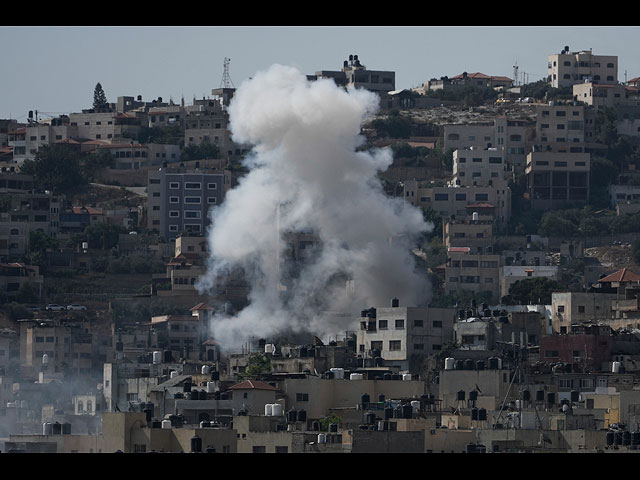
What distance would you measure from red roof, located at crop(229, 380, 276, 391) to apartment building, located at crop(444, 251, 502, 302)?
29052mm

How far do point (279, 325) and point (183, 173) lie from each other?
80.2 feet

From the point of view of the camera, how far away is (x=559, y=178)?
9575cm

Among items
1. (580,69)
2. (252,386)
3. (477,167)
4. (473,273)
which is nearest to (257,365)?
(252,386)

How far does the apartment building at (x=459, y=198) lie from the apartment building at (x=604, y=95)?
15698 millimetres

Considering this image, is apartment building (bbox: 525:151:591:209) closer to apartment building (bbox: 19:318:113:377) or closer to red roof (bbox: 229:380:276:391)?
apartment building (bbox: 19:318:113:377)

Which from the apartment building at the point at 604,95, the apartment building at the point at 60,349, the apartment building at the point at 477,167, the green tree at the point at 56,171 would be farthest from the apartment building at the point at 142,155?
the apartment building at the point at 60,349

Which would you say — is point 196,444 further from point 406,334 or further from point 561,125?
point 561,125

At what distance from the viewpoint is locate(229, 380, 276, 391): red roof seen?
164 feet

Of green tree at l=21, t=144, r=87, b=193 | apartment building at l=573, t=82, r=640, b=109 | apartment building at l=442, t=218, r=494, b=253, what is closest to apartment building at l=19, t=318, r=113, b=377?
apartment building at l=442, t=218, r=494, b=253

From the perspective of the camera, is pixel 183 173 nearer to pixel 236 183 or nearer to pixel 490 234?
pixel 236 183

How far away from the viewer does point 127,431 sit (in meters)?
39.1

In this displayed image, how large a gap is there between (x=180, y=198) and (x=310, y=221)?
608 inches

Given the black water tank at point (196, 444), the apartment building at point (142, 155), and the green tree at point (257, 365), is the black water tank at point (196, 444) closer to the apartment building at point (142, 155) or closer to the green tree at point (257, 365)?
the green tree at point (257, 365)
